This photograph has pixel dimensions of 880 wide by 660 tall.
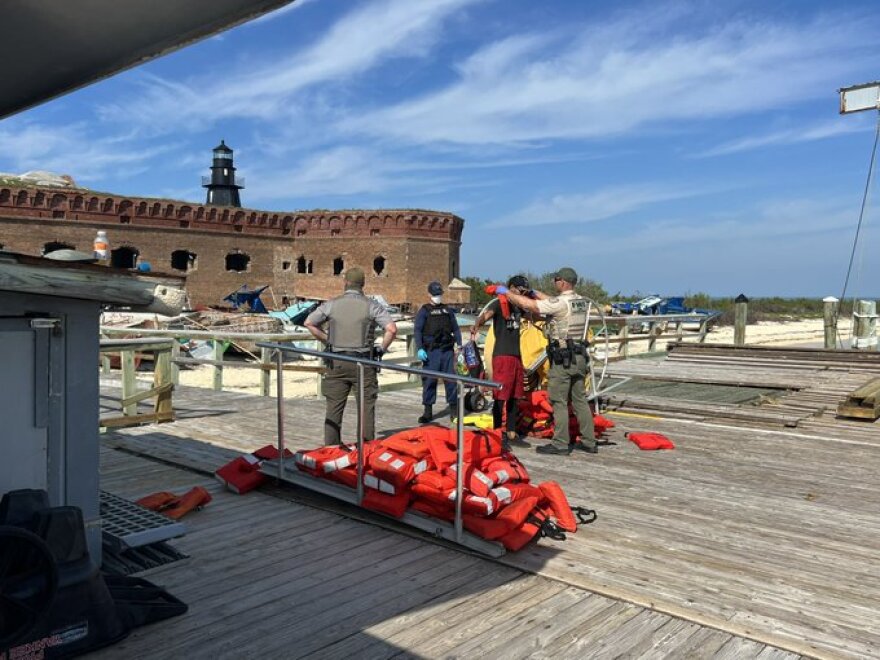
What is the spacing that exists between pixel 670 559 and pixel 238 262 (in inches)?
1767

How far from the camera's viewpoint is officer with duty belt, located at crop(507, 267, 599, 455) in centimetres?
698

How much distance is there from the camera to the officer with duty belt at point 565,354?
6.98m

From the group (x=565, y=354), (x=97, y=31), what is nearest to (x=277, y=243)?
(x=565, y=354)

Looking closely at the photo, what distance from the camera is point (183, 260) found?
44.5 metres

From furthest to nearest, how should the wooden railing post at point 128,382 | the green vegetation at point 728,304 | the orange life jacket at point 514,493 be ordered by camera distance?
1. the green vegetation at point 728,304
2. the wooden railing post at point 128,382
3. the orange life jacket at point 514,493

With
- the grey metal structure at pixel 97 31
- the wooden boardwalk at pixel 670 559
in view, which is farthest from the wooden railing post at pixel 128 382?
the grey metal structure at pixel 97 31

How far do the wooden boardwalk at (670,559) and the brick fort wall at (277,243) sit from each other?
1465 inches

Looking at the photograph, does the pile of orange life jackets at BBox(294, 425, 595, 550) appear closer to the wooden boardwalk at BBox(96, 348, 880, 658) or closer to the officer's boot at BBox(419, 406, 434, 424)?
the wooden boardwalk at BBox(96, 348, 880, 658)

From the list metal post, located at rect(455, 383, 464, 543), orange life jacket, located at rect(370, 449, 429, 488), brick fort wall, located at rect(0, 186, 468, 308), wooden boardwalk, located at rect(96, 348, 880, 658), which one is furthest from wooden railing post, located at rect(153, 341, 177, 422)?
brick fort wall, located at rect(0, 186, 468, 308)

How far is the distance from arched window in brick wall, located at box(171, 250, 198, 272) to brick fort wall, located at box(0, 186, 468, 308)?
68mm

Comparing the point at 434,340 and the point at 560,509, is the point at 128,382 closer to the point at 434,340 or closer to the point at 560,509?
the point at 434,340

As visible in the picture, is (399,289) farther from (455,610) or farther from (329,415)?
(455,610)

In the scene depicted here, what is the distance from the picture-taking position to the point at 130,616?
329 centimetres

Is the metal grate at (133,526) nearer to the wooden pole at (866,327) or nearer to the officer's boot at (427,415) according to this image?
the officer's boot at (427,415)
